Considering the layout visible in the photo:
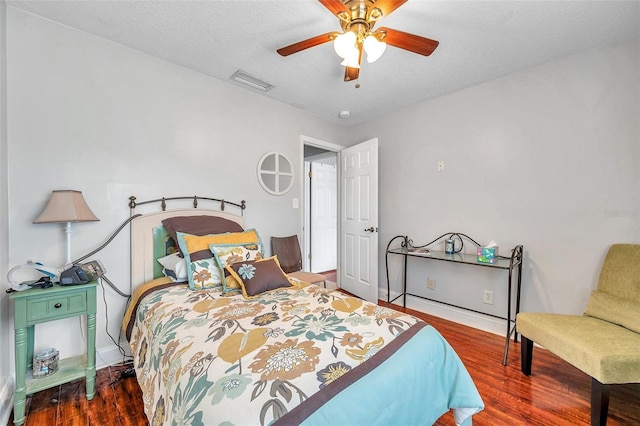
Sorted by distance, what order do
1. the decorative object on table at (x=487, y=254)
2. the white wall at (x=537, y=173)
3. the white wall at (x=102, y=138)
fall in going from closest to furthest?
the white wall at (x=102, y=138), the white wall at (x=537, y=173), the decorative object on table at (x=487, y=254)

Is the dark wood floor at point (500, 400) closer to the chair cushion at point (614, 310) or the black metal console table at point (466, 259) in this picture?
the black metal console table at point (466, 259)

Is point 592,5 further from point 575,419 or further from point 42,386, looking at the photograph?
point 42,386

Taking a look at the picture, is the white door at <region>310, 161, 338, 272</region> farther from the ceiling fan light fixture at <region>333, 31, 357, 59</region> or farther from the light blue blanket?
the light blue blanket

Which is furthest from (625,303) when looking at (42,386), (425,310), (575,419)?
(42,386)

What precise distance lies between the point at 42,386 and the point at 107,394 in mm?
344

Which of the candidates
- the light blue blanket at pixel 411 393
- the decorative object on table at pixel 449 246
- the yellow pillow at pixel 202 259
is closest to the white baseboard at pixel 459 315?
the decorative object on table at pixel 449 246

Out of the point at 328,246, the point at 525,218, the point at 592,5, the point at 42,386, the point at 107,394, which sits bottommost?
the point at 107,394

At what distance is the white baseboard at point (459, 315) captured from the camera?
2.62 m

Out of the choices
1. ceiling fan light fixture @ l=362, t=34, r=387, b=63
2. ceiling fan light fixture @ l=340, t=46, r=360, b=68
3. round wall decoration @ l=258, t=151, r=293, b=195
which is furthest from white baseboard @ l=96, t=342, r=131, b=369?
ceiling fan light fixture @ l=362, t=34, r=387, b=63

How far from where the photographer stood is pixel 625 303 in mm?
1809

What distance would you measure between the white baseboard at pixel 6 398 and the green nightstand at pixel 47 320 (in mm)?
44

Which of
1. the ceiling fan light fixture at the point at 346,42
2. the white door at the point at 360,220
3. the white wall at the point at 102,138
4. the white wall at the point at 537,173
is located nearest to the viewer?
the ceiling fan light fixture at the point at 346,42

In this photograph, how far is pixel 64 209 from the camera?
1711mm

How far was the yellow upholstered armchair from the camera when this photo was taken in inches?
56.1
